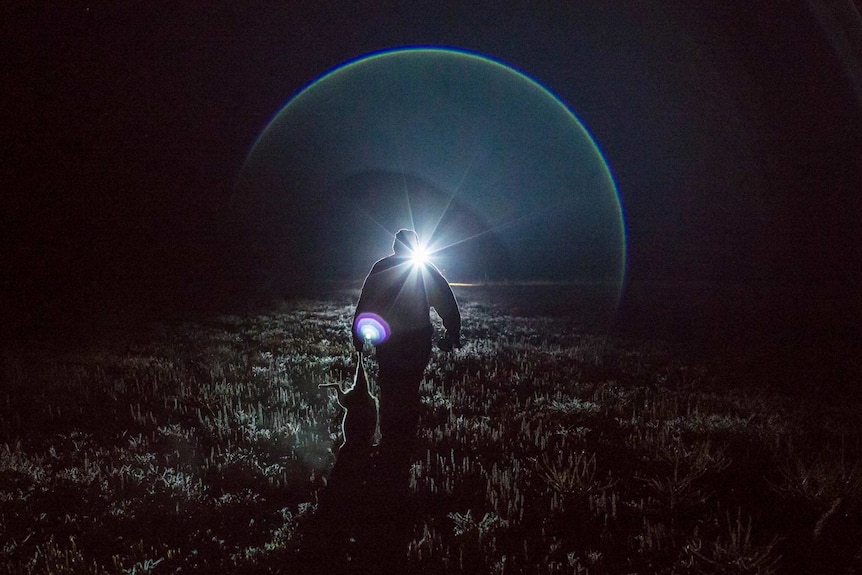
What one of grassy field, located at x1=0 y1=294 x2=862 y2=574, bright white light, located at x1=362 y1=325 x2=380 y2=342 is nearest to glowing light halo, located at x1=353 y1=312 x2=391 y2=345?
bright white light, located at x1=362 y1=325 x2=380 y2=342

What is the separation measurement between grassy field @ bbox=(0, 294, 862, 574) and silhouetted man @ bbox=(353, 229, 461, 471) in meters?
0.44

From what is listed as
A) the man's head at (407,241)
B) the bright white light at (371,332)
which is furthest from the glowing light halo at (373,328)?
the man's head at (407,241)

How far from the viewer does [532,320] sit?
17.1 metres

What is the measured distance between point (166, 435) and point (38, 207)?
131ft

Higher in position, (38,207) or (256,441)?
(38,207)

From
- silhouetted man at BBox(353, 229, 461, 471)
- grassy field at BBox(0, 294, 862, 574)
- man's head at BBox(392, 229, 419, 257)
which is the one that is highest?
man's head at BBox(392, 229, 419, 257)

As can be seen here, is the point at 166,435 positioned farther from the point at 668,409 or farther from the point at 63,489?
the point at 668,409

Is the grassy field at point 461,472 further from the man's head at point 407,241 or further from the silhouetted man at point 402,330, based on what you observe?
the man's head at point 407,241

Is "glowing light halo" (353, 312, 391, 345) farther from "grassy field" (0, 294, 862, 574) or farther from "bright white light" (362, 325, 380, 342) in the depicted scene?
"grassy field" (0, 294, 862, 574)

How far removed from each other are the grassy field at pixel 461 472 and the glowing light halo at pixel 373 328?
138cm

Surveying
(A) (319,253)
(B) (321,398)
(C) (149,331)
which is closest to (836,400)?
(B) (321,398)

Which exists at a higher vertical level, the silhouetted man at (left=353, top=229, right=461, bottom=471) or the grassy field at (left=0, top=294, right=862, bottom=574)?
the silhouetted man at (left=353, top=229, right=461, bottom=471)

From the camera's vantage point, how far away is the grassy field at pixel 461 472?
10.8 feet

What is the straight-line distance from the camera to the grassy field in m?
3.29
